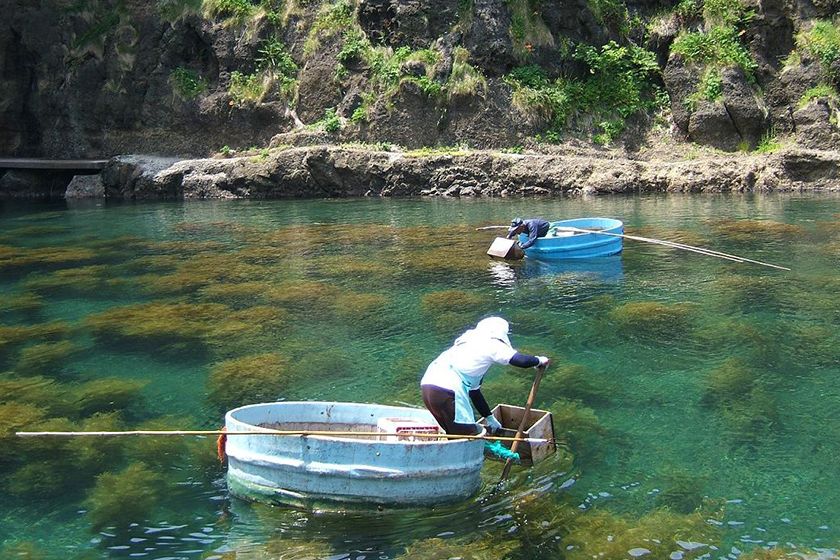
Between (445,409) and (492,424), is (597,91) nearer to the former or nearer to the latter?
(492,424)

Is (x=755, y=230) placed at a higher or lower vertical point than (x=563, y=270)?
higher

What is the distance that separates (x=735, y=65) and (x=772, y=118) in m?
2.64

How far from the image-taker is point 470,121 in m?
34.9

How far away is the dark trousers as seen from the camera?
7766 millimetres

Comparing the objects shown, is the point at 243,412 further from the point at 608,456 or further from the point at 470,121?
the point at 470,121

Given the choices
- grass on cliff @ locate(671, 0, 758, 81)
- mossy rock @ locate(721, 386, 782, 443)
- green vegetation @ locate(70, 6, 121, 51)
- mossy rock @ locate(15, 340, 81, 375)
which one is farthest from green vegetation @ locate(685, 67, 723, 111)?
mossy rock @ locate(15, 340, 81, 375)

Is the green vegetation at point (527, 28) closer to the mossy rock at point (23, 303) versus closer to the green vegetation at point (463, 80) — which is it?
the green vegetation at point (463, 80)

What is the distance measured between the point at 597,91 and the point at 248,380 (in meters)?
28.3

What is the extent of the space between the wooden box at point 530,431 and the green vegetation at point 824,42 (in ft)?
103

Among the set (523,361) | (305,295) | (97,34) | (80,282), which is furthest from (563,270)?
(97,34)

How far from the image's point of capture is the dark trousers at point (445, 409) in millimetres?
7766

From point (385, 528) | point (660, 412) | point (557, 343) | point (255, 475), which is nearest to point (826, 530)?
point (660, 412)

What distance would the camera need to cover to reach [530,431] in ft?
26.2

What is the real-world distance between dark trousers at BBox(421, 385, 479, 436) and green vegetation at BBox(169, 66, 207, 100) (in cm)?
3284
